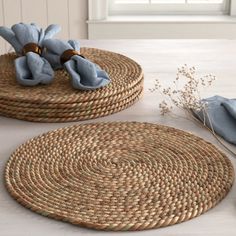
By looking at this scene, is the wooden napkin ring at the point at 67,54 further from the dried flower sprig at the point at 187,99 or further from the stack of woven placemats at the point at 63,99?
the dried flower sprig at the point at 187,99

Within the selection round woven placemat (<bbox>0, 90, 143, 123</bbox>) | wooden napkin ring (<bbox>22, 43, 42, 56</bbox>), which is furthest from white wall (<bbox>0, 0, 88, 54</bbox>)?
round woven placemat (<bbox>0, 90, 143, 123</bbox>)

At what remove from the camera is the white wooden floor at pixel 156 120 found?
873 mm

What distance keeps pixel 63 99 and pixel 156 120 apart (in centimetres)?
21

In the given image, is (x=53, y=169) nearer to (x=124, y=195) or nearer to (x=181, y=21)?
(x=124, y=195)

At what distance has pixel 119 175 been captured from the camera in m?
1.02

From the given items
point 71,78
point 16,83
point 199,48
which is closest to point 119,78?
point 71,78

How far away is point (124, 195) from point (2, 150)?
0.31m

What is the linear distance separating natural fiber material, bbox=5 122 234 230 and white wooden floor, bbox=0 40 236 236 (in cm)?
1

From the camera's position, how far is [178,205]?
36.0 inches

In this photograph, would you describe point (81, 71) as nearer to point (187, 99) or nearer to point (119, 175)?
point (187, 99)

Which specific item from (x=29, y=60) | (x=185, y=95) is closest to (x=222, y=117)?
(x=185, y=95)

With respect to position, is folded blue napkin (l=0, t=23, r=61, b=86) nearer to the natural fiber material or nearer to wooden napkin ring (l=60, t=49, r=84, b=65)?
wooden napkin ring (l=60, t=49, r=84, b=65)

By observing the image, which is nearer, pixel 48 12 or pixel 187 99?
pixel 187 99

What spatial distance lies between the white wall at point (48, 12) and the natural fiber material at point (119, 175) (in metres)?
1.72
